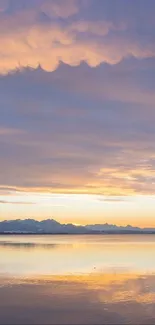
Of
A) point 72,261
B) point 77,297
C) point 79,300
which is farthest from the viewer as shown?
point 72,261

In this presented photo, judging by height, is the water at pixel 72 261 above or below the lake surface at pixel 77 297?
above

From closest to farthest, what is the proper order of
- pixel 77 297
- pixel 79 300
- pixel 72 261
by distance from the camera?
pixel 79 300 → pixel 77 297 → pixel 72 261

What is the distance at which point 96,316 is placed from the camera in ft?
70.0

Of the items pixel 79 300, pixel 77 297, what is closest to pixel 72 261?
pixel 77 297

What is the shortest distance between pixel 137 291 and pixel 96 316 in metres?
8.54

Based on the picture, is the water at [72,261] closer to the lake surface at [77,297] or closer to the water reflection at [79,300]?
the lake surface at [77,297]

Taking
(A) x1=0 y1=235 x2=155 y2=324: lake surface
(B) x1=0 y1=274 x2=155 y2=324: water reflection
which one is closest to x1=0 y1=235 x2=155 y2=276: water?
(A) x1=0 y1=235 x2=155 y2=324: lake surface

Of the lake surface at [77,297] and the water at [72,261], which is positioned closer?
the lake surface at [77,297]

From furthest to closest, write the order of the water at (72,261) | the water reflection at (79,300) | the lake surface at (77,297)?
the water at (72,261) < the lake surface at (77,297) < the water reflection at (79,300)

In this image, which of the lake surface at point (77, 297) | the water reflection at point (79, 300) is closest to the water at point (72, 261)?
the lake surface at point (77, 297)

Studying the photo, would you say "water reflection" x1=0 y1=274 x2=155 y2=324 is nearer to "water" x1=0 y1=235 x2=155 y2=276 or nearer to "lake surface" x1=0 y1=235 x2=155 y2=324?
"lake surface" x1=0 y1=235 x2=155 y2=324

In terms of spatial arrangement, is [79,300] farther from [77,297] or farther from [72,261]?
[72,261]

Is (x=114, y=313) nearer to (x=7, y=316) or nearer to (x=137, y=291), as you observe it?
(x=7, y=316)

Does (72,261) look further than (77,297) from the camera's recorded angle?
Yes
